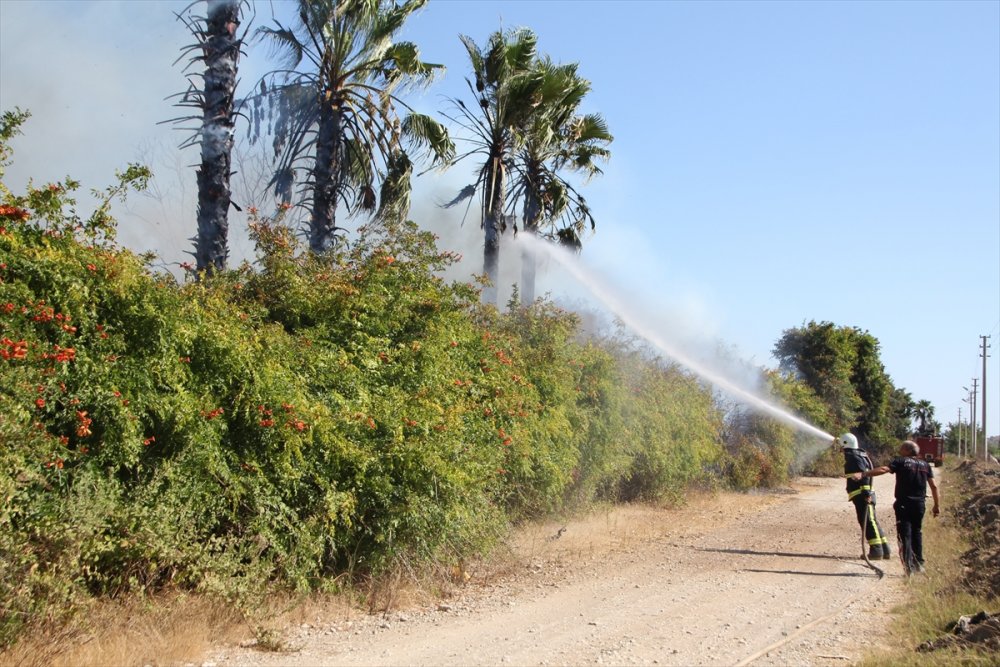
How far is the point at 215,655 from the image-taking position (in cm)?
603

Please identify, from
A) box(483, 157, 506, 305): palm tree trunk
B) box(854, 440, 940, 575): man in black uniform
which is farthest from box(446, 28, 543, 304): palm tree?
box(854, 440, 940, 575): man in black uniform

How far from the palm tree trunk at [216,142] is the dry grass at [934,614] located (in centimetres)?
859

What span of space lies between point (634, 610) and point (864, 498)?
4.68 m

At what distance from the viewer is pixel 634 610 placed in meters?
7.79

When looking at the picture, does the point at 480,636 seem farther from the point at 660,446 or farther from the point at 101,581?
the point at 660,446

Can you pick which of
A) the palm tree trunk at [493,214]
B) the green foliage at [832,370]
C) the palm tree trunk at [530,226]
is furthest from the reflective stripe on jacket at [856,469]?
the green foliage at [832,370]

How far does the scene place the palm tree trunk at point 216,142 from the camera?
36.3 feet

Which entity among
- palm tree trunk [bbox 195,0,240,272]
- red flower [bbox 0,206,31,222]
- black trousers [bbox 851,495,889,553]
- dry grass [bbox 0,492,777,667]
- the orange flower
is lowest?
dry grass [bbox 0,492,777,667]

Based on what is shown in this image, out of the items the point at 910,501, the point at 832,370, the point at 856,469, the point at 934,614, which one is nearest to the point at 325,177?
the point at 856,469

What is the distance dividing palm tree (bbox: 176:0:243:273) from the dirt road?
5525 millimetres

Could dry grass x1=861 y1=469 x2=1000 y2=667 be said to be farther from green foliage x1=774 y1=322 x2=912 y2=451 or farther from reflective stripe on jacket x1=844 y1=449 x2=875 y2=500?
green foliage x1=774 y1=322 x2=912 y2=451

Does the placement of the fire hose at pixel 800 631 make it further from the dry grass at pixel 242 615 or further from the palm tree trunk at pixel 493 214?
the palm tree trunk at pixel 493 214

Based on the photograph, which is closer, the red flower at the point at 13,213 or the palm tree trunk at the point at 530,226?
the red flower at the point at 13,213

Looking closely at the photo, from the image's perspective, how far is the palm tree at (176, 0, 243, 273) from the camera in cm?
1107
